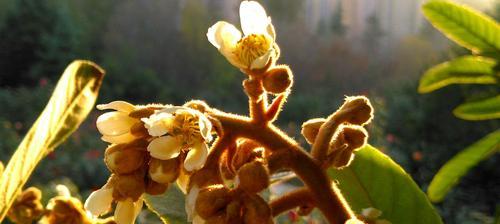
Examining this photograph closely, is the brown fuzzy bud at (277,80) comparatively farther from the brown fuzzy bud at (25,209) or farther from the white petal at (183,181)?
the brown fuzzy bud at (25,209)

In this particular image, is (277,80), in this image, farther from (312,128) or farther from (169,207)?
(169,207)

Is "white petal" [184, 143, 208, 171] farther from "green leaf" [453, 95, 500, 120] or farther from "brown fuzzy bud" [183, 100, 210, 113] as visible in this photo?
"green leaf" [453, 95, 500, 120]

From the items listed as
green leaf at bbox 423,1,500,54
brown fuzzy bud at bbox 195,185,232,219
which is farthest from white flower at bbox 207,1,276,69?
green leaf at bbox 423,1,500,54

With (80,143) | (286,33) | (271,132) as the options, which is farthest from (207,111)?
(286,33)

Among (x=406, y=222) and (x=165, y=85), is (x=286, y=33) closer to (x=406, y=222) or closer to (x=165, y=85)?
(x=165, y=85)

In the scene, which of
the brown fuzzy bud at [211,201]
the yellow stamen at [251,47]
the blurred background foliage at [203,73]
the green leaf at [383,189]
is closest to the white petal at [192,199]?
the brown fuzzy bud at [211,201]

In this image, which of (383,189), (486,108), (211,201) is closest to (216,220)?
(211,201)
